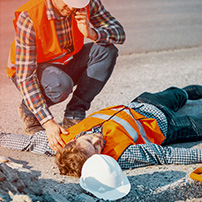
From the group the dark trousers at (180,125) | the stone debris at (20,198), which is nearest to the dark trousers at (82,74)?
the dark trousers at (180,125)

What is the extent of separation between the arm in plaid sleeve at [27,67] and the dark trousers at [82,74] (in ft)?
1.24

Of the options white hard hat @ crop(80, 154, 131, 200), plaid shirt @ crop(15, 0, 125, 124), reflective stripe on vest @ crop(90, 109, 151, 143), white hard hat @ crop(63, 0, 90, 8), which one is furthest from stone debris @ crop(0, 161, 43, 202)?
white hard hat @ crop(63, 0, 90, 8)

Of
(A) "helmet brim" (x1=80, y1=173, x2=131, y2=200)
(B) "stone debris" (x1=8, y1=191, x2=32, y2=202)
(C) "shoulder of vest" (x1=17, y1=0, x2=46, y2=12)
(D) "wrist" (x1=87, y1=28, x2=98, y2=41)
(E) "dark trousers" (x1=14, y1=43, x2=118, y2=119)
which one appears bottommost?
(A) "helmet brim" (x1=80, y1=173, x2=131, y2=200)

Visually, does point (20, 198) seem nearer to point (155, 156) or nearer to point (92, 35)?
point (155, 156)

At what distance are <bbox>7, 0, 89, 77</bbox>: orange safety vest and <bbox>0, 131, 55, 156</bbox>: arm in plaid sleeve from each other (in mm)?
660

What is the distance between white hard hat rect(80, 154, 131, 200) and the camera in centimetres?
274

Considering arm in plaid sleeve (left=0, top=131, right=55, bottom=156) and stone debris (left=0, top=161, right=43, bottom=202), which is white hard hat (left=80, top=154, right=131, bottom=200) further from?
arm in plaid sleeve (left=0, top=131, right=55, bottom=156)

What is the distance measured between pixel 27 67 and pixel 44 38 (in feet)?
1.11

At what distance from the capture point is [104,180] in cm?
276

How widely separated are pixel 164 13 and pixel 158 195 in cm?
732

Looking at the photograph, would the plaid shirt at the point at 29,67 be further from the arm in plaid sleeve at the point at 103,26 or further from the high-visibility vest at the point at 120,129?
the arm in plaid sleeve at the point at 103,26

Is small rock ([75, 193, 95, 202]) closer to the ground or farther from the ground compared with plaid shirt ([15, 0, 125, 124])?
closer to the ground

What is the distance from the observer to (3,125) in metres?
4.11

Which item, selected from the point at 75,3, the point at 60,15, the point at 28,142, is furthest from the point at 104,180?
the point at 60,15
